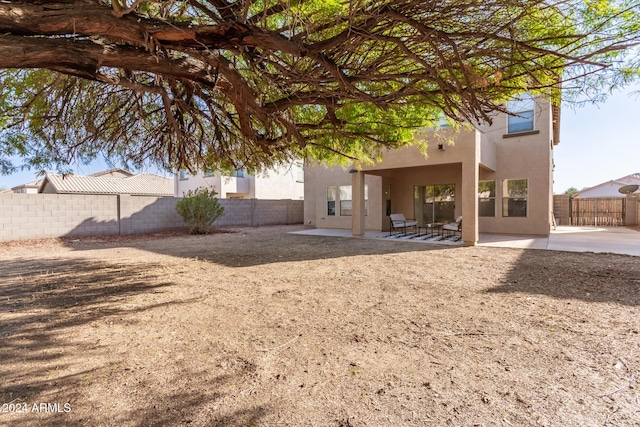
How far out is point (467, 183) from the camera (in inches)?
394

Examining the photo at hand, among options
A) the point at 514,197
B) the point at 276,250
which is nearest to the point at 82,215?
the point at 276,250

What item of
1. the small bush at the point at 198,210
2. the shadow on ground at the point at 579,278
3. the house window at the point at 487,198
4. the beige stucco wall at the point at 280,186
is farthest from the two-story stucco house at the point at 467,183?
the beige stucco wall at the point at 280,186

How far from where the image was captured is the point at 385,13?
3.26 meters

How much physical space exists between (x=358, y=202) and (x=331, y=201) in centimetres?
389

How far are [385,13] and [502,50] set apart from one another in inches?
69.3

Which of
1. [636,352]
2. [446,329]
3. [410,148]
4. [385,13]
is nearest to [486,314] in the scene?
[446,329]

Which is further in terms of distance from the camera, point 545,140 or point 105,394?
point 545,140

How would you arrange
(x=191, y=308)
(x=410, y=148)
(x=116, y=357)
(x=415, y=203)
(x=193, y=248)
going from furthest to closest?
(x=415, y=203) < (x=410, y=148) < (x=193, y=248) < (x=191, y=308) < (x=116, y=357)

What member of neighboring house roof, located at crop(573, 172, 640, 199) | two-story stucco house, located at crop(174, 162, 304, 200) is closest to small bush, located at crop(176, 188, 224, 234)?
two-story stucco house, located at crop(174, 162, 304, 200)

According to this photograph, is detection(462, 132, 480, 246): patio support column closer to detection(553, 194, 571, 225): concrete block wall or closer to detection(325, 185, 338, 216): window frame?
detection(325, 185, 338, 216): window frame

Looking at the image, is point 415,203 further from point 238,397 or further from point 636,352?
point 238,397

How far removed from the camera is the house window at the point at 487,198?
43.7ft

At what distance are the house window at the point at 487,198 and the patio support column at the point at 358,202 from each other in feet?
17.1

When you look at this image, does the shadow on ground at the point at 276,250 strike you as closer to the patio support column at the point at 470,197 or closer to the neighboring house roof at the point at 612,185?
the patio support column at the point at 470,197
